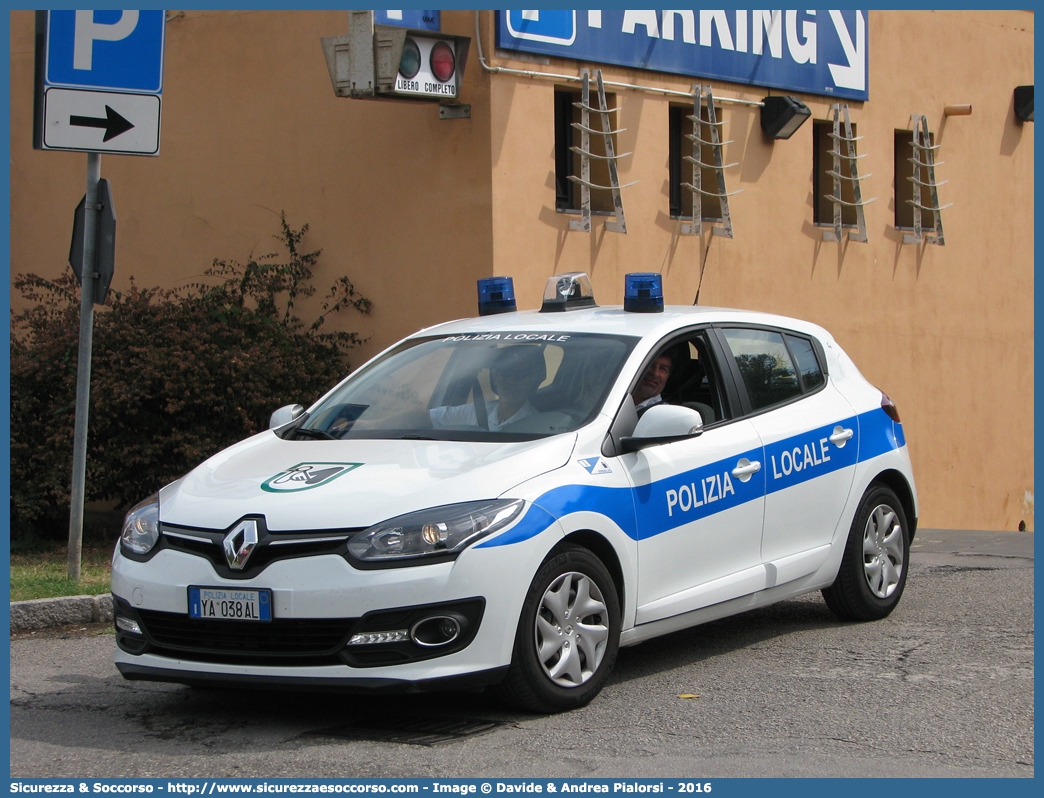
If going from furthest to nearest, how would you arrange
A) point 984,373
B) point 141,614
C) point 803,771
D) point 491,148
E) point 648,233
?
1. point 984,373
2. point 648,233
3. point 491,148
4. point 141,614
5. point 803,771

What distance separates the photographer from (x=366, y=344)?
1186 cm

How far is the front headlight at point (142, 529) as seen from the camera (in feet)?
17.1

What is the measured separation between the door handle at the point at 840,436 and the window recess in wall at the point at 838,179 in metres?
8.16

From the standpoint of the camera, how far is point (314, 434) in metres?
6.08

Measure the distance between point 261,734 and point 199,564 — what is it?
2.27 ft

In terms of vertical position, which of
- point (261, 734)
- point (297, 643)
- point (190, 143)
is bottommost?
point (261, 734)

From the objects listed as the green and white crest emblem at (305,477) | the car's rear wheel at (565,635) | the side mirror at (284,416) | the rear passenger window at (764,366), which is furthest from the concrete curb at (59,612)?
the rear passenger window at (764,366)

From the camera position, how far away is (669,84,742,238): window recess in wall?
1313cm

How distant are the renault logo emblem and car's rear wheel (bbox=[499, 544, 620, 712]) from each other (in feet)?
3.48

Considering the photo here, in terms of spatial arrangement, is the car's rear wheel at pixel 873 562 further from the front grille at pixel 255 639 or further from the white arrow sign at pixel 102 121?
A: the white arrow sign at pixel 102 121

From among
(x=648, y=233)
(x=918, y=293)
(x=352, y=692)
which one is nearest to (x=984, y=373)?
(x=918, y=293)

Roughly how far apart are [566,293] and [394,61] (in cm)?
435

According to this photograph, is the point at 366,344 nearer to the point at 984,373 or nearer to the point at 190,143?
the point at 190,143

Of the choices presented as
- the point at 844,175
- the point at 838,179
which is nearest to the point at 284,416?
the point at 838,179
